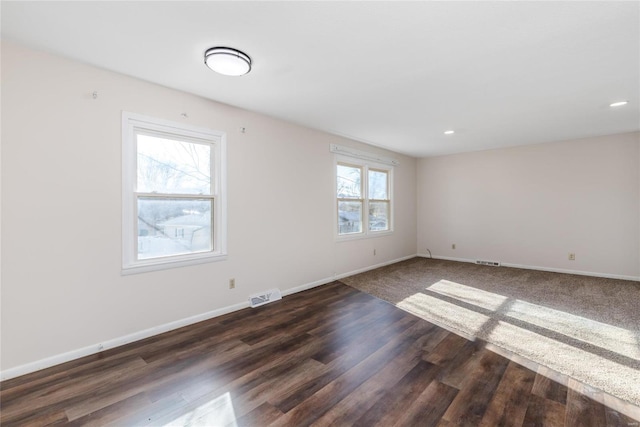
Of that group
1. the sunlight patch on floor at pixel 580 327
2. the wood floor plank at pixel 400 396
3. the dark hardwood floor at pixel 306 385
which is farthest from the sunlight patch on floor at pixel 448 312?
the wood floor plank at pixel 400 396

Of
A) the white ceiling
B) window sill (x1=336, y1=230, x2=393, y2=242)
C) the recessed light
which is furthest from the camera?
window sill (x1=336, y1=230, x2=393, y2=242)

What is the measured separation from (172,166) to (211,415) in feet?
7.63

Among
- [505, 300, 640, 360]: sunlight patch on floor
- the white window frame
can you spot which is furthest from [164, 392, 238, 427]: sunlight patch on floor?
the white window frame

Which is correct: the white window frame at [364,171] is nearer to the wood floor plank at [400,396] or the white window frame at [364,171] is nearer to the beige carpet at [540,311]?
the beige carpet at [540,311]

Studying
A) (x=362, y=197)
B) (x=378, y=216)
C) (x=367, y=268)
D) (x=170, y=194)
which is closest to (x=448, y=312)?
(x=367, y=268)

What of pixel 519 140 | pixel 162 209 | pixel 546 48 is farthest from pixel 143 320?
pixel 519 140

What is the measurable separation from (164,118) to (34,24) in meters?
1.09

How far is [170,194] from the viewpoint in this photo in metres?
3.02

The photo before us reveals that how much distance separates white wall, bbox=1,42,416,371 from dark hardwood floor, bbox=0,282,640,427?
30 cm

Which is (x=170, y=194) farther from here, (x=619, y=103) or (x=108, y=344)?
(x=619, y=103)

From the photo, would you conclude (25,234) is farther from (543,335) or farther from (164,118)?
(543,335)

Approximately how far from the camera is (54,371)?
225 centimetres

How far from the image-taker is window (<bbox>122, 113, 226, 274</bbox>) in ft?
9.02

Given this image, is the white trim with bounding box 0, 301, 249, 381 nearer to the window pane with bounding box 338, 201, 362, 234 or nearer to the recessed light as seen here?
the window pane with bounding box 338, 201, 362, 234
